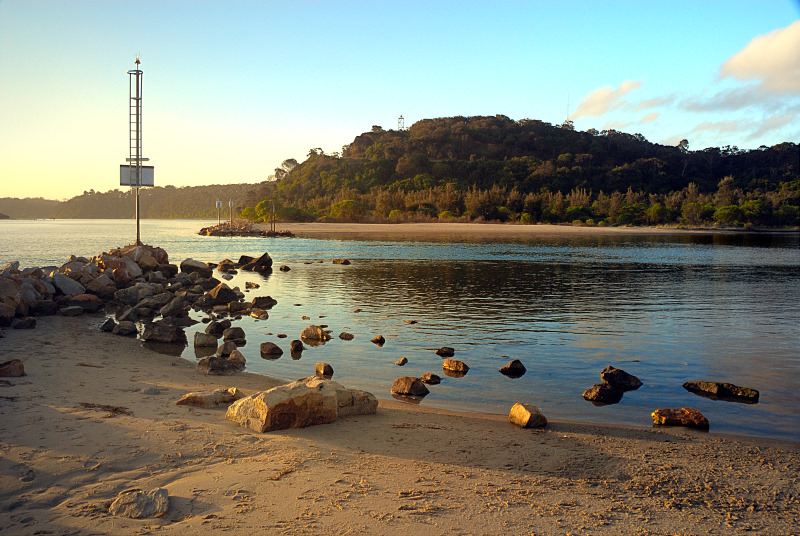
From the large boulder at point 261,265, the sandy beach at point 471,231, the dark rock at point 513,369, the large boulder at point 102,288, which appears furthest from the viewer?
the sandy beach at point 471,231

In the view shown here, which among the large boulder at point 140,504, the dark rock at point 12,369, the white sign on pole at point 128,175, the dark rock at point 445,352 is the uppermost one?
the white sign on pole at point 128,175

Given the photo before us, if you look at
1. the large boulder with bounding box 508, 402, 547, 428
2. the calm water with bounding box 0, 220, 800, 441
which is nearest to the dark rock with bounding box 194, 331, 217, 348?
the calm water with bounding box 0, 220, 800, 441

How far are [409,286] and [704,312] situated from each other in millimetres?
12283

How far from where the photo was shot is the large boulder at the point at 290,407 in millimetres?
7387

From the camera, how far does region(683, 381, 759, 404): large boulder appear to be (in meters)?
9.98

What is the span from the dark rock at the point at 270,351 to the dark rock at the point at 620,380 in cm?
709

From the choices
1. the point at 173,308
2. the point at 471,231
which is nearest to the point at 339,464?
the point at 173,308

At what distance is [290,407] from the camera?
7.50 meters

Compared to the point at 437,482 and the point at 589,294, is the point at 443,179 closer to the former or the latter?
the point at 589,294

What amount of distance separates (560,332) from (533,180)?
123913 mm

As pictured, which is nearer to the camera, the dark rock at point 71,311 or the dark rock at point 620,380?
the dark rock at point 620,380

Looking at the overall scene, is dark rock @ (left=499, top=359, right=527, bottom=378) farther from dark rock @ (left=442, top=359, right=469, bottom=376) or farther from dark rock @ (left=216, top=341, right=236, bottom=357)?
dark rock @ (left=216, top=341, right=236, bottom=357)

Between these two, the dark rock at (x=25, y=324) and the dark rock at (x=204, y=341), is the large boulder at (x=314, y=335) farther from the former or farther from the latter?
the dark rock at (x=25, y=324)

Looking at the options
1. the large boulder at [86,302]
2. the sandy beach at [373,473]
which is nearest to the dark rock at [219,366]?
the sandy beach at [373,473]
